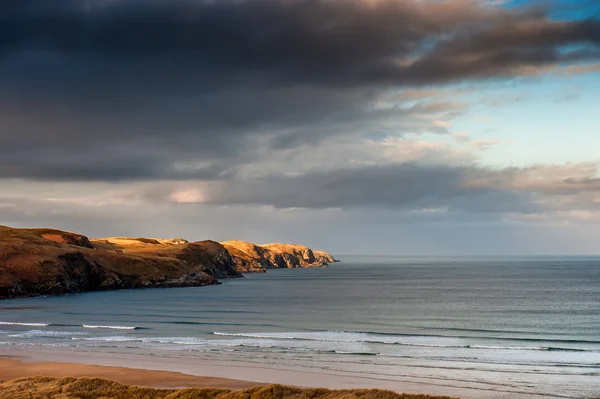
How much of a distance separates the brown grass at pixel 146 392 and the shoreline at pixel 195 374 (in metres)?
9.01

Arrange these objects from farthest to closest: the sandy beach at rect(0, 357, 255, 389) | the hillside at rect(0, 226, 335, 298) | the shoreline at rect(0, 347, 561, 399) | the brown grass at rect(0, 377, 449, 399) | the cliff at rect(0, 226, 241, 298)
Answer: the cliff at rect(0, 226, 241, 298) < the hillside at rect(0, 226, 335, 298) < the sandy beach at rect(0, 357, 255, 389) < the shoreline at rect(0, 347, 561, 399) < the brown grass at rect(0, 377, 449, 399)

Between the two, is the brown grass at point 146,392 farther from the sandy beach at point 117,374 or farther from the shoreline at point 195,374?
the shoreline at point 195,374

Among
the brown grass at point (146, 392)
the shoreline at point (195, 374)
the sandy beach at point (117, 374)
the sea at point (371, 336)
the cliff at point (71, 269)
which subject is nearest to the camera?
the brown grass at point (146, 392)

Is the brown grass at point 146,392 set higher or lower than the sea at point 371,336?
higher

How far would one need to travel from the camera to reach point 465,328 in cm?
6344

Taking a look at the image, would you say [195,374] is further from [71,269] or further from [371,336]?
[71,269]

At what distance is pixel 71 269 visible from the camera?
148 m

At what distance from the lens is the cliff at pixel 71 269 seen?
131m

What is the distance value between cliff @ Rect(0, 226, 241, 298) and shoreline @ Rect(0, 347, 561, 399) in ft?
296

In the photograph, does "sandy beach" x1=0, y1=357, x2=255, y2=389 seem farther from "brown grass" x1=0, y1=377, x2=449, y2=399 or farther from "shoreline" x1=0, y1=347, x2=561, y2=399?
"brown grass" x1=0, y1=377, x2=449, y2=399

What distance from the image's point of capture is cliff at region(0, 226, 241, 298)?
130625mm

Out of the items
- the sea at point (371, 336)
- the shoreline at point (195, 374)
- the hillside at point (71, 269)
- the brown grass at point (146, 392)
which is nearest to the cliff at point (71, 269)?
the hillside at point (71, 269)

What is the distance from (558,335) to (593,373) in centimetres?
A: 2156

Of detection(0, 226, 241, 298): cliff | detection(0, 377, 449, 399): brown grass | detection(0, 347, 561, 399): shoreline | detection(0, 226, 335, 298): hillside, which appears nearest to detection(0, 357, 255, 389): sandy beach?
detection(0, 347, 561, 399): shoreline
